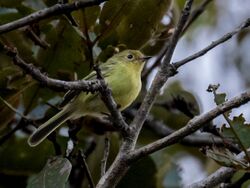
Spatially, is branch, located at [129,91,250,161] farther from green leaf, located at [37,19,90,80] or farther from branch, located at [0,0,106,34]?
green leaf, located at [37,19,90,80]

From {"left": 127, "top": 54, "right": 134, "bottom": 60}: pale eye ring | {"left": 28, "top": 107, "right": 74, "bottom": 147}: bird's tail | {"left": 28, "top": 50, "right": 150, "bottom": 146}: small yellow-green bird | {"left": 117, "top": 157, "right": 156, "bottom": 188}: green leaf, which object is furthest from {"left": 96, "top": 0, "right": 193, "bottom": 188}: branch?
{"left": 127, "top": 54, "right": 134, "bottom": 60}: pale eye ring

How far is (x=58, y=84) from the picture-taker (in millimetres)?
1788

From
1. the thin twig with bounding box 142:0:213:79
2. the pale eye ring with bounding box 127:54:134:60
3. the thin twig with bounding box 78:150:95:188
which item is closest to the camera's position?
the thin twig with bounding box 78:150:95:188

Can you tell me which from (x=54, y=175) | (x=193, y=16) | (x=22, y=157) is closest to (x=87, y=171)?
(x=54, y=175)

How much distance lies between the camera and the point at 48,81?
1.75 metres

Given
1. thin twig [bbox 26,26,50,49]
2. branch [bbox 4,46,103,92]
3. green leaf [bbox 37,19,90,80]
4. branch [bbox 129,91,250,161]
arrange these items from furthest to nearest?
green leaf [bbox 37,19,90,80] → thin twig [bbox 26,26,50,49] → branch [bbox 129,91,250,161] → branch [bbox 4,46,103,92]

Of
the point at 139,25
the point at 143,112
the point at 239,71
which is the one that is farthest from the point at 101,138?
the point at 239,71

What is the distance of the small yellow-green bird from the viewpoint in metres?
2.67

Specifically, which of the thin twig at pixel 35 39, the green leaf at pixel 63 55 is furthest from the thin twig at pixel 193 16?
the thin twig at pixel 35 39

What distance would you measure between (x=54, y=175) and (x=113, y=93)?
36.6 inches

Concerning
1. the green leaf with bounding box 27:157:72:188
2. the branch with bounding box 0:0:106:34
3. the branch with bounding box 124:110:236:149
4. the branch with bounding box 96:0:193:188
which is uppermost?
the branch with bounding box 0:0:106:34

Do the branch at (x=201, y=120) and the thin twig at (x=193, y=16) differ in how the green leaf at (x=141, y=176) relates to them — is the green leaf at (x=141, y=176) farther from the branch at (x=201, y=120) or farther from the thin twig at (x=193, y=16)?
the branch at (x=201, y=120)

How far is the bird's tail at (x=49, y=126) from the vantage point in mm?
2568

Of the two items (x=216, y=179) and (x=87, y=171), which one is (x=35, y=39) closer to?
(x=87, y=171)
